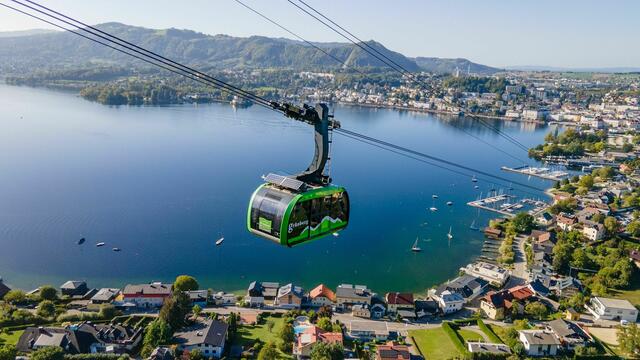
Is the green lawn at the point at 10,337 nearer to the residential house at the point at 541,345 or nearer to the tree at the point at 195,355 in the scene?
the tree at the point at 195,355

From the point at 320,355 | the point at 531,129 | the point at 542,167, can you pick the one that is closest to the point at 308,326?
the point at 320,355

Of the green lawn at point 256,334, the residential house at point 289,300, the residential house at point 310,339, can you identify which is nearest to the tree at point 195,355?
the green lawn at point 256,334

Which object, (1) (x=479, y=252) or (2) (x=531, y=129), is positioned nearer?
(1) (x=479, y=252)

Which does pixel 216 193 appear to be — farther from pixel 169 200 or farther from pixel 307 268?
pixel 307 268

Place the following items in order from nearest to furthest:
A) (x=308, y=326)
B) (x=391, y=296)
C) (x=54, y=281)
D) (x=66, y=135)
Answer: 1. (x=308, y=326)
2. (x=391, y=296)
3. (x=54, y=281)
4. (x=66, y=135)

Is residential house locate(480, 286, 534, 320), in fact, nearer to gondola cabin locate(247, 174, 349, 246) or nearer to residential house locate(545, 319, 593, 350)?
residential house locate(545, 319, 593, 350)

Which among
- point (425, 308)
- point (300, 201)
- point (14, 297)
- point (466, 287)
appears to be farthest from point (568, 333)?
point (14, 297)
